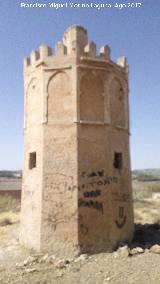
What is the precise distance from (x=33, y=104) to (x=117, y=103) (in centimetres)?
347

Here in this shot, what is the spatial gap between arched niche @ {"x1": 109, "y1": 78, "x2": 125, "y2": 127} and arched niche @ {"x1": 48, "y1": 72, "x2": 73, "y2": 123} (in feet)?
5.81

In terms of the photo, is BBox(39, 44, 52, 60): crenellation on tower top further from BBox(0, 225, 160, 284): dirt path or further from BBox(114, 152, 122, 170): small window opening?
BBox(0, 225, 160, 284): dirt path

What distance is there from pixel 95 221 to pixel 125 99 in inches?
211

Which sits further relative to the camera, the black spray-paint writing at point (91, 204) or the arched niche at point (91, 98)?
the arched niche at point (91, 98)

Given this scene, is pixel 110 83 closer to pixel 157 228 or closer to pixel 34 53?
pixel 34 53

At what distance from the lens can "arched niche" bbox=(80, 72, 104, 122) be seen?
12.1 metres

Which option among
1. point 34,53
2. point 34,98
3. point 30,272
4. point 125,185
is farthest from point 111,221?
point 34,53

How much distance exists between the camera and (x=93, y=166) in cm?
1182

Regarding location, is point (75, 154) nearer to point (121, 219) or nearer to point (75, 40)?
point (121, 219)

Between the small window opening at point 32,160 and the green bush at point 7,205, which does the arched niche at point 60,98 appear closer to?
the small window opening at point 32,160

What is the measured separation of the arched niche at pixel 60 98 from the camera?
12.0 metres

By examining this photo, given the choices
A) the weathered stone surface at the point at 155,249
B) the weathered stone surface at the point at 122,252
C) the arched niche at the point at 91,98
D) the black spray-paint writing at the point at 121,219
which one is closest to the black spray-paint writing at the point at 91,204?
the black spray-paint writing at the point at 121,219

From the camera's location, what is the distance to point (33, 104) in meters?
13.0

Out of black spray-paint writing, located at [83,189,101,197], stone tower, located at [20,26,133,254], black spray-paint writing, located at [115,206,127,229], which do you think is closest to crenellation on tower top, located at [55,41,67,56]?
stone tower, located at [20,26,133,254]
